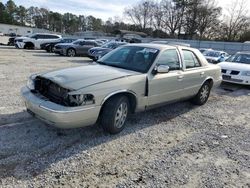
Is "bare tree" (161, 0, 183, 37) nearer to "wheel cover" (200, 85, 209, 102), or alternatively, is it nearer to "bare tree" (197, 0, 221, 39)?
"bare tree" (197, 0, 221, 39)

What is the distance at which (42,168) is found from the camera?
122 inches

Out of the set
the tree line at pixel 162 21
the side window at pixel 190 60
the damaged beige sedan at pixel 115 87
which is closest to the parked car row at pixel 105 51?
the side window at pixel 190 60

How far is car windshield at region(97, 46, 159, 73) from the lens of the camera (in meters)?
4.63

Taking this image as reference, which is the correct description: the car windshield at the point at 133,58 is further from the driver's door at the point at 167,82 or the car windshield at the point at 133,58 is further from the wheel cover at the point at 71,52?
the wheel cover at the point at 71,52

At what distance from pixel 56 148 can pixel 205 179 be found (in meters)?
2.15

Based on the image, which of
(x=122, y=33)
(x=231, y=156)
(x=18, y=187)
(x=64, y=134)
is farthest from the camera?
(x=122, y=33)

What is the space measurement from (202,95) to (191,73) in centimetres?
110

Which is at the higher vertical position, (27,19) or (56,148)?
(27,19)

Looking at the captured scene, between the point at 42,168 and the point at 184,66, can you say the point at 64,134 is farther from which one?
the point at 184,66

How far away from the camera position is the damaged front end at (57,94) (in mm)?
A: 3506

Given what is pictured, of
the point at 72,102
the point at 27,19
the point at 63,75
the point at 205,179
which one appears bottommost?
the point at 205,179

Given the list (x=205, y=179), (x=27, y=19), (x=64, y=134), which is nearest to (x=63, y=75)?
(x=64, y=134)

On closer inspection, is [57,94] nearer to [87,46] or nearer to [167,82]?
[167,82]

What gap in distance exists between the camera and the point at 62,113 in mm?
3385
